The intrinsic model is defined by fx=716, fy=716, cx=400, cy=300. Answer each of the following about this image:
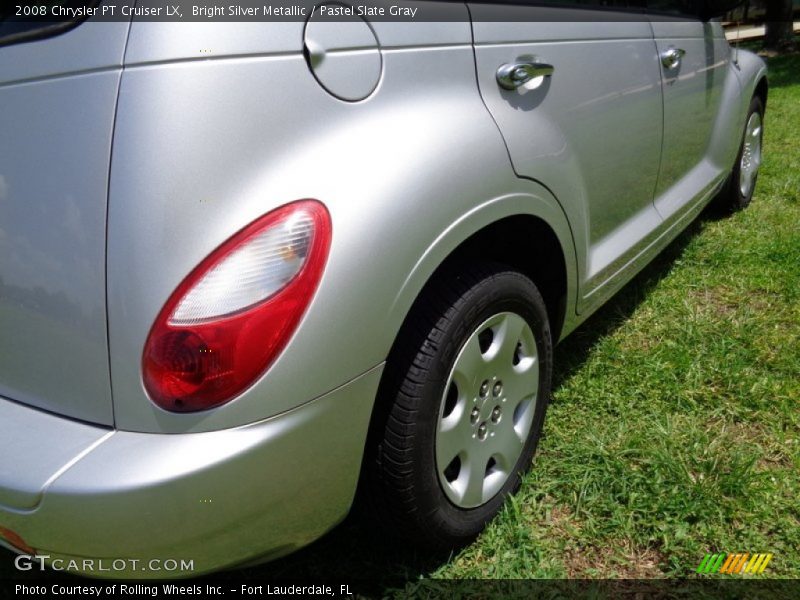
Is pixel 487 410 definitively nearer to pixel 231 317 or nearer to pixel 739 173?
pixel 231 317

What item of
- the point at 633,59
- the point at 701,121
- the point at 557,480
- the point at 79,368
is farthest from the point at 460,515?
the point at 701,121

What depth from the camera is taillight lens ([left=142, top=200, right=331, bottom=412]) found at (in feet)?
4.16

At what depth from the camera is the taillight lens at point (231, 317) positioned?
127 cm

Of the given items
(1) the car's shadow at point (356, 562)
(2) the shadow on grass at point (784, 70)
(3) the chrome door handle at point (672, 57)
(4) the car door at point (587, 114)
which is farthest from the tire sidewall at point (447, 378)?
(2) the shadow on grass at point (784, 70)

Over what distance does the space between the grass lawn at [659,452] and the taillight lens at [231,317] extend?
2.91ft

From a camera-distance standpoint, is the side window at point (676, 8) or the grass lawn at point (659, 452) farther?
the side window at point (676, 8)

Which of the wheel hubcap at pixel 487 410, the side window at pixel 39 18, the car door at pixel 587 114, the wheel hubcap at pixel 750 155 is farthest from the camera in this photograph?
the wheel hubcap at pixel 750 155

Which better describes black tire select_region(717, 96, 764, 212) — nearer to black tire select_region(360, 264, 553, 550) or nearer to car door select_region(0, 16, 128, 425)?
black tire select_region(360, 264, 553, 550)

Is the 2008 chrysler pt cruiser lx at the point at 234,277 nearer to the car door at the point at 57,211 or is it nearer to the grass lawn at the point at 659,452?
the car door at the point at 57,211

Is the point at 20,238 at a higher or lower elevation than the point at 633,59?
lower

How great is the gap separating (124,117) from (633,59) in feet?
6.00

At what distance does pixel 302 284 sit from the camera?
130 centimetres

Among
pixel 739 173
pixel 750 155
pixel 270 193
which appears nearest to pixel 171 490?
pixel 270 193

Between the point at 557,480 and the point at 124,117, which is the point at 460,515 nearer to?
the point at 557,480
